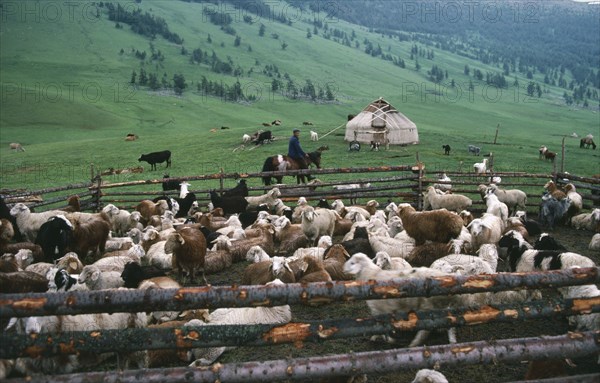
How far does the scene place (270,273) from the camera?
7.54 m

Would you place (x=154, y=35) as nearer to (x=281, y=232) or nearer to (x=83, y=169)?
(x=83, y=169)

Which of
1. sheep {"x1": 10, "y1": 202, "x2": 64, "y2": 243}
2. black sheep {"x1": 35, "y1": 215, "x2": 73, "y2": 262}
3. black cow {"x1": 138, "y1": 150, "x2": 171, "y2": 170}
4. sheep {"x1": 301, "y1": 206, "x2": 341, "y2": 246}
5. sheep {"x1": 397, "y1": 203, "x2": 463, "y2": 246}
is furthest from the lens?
black cow {"x1": 138, "y1": 150, "x2": 171, "y2": 170}

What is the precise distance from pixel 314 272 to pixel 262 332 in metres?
Answer: 4.13

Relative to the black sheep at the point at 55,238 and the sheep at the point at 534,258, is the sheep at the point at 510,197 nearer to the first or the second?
the sheep at the point at 534,258

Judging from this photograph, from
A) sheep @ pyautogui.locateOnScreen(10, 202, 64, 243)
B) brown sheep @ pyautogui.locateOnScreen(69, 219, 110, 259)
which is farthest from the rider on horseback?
brown sheep @ pyautogui.locateOnScreen(69, 219, 110, 259)

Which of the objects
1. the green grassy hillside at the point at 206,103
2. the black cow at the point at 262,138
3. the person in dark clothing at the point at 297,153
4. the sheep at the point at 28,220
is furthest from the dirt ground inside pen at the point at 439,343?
the black cow at the point at 262,138

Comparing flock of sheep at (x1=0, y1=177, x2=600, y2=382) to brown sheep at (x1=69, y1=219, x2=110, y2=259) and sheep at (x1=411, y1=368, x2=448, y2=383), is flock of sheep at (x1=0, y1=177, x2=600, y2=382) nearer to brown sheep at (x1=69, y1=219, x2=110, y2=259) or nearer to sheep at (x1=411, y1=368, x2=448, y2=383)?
brown sheep at (x1=69, y1=219, x2=110, y2=259)

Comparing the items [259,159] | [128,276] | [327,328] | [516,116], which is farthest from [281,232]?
[516,116]

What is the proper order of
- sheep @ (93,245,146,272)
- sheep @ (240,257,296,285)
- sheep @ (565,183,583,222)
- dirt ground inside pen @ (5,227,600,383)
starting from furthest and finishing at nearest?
1. sheep @ (565,183,583,222)
2. sheep @ (93,245,146,272)
3. sheep @ (240,257,296,285)
4. dirt ground inside pen @ (5,227,600,383)

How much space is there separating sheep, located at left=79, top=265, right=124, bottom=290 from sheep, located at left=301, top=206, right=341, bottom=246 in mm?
4228

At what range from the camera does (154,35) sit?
124 meters

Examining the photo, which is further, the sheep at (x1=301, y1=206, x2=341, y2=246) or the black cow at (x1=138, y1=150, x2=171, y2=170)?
the black cow at (x1=138, y1=150, x2=171, y2=170)

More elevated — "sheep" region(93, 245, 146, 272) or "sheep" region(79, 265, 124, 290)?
"sheep" region(79, 265, 124, 290)

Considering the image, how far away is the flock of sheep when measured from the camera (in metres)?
5.55
